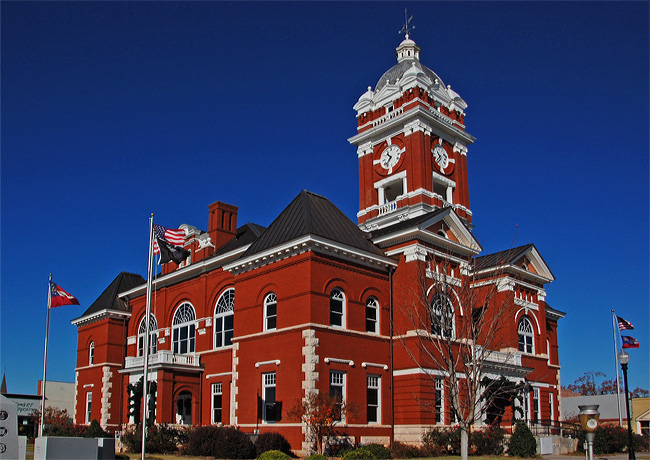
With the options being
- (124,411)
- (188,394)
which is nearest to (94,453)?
(188,394)

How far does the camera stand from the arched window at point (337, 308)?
32.4 metres

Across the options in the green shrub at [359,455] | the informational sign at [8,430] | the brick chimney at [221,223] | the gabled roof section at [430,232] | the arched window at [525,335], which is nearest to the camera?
the informational sign at [8,430]

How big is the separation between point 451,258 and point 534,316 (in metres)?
9.73

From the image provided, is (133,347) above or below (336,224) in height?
below

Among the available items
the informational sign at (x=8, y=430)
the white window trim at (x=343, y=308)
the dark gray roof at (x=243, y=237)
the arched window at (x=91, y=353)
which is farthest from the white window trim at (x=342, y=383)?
the arched window at (x=91, y=353)

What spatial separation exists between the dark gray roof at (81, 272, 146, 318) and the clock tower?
1887cm

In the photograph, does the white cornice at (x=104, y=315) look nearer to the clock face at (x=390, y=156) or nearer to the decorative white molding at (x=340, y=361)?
the clock face at (x=390, y=156)

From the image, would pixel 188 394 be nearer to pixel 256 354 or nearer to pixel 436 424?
pixel 256 354

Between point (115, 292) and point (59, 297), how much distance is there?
56.2 feet

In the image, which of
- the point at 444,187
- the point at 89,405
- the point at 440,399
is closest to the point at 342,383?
the point at 440,399

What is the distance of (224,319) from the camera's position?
39.1 metres

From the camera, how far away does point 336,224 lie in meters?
35.5

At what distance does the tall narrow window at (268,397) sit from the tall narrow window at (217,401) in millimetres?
6109

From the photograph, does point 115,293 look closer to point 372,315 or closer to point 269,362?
point 269,362
